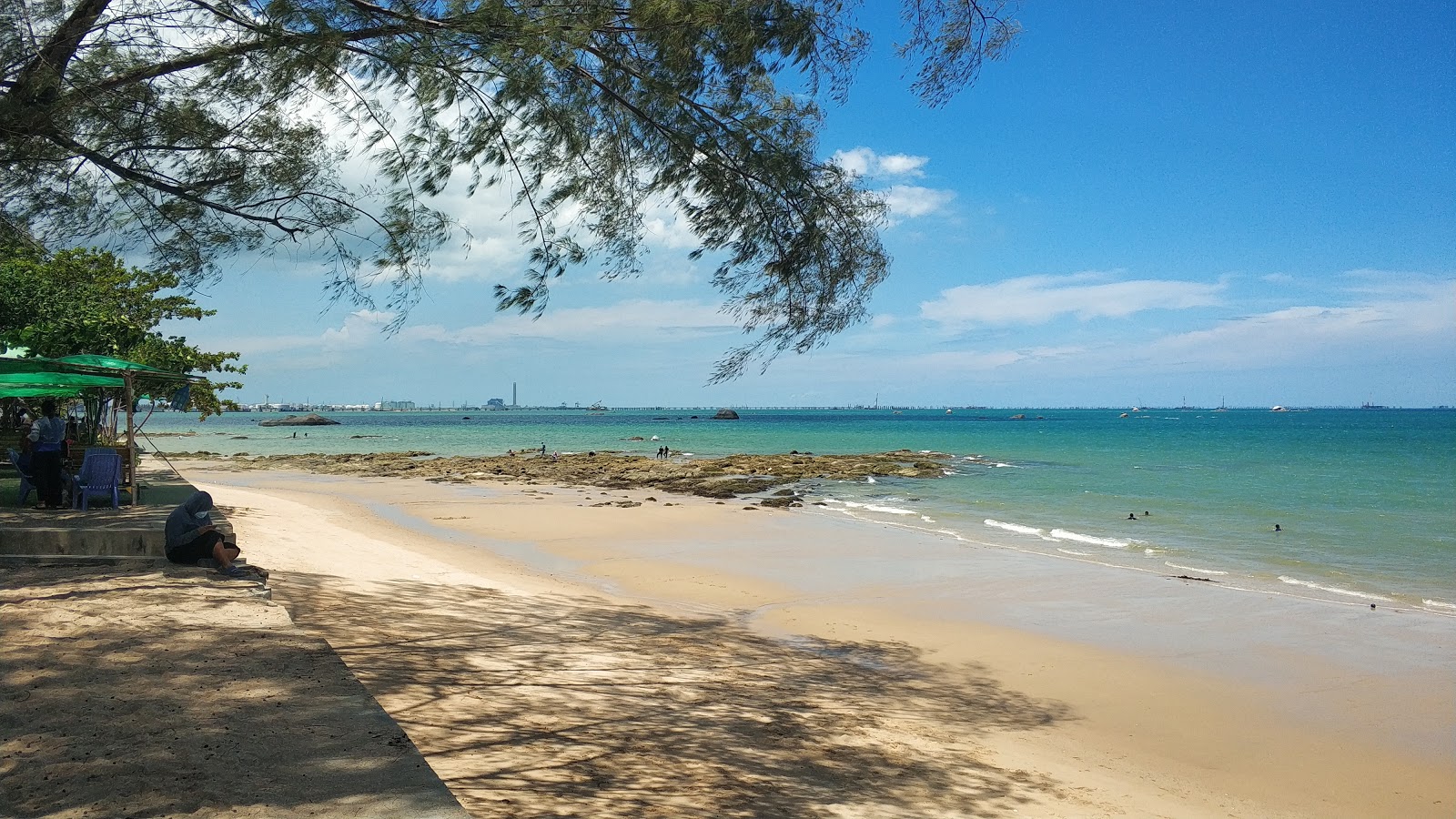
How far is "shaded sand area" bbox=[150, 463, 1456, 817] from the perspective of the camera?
535 cm

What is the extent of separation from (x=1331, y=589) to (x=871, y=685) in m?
9.67

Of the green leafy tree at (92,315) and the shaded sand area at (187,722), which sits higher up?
the green leafy tree at (92,315)

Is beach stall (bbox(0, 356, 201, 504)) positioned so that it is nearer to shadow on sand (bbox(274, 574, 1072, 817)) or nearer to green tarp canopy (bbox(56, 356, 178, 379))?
green tarp canopy (bbox(56, 356, 178, 379))

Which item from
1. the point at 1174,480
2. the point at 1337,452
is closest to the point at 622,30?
the point at 1174,480

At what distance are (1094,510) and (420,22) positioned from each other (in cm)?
2279

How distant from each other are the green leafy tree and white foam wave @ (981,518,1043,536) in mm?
16367

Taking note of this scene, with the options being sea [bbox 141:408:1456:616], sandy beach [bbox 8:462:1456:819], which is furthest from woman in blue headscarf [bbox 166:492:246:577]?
sea [bbox 141:408:1456:616]

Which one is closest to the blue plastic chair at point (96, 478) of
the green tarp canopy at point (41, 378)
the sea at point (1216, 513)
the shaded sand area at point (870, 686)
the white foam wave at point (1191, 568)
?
the green tarp canopy at point (41, 378)

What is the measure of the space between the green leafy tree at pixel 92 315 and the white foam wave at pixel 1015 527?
1637 centimetres

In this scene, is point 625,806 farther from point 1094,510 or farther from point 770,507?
point 1094,510

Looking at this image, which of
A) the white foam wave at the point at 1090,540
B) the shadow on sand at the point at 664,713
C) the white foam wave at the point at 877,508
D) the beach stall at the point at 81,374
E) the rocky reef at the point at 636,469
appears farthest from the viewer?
the rocky reef at the point at 636,469

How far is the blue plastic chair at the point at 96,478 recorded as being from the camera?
11898mm

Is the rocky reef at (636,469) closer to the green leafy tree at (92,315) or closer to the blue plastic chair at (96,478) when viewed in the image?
the green leafy tree at (92,315)

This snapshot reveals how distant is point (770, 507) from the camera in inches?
987
